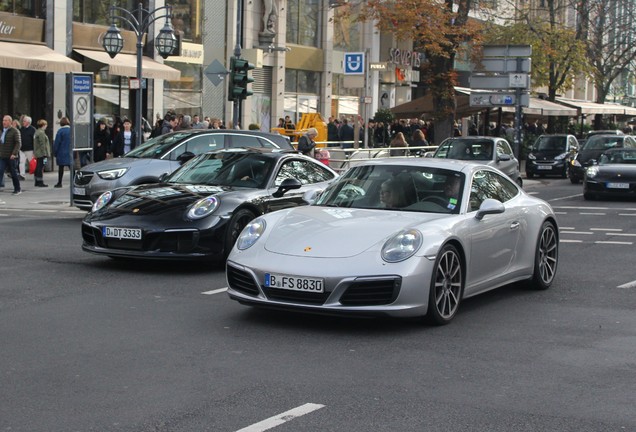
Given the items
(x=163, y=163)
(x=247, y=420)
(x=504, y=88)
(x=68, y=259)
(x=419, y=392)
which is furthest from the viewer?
(x=504, y=88)

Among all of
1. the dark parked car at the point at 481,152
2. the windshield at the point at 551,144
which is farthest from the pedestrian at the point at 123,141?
the windshield at the point at 551,144

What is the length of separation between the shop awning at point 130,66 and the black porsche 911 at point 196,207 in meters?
21.0

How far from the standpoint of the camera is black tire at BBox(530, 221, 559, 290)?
10766mm

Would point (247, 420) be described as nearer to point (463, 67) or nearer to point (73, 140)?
point (73, 140)

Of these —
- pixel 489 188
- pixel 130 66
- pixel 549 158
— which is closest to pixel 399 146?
pixel 549 158

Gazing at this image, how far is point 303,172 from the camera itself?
44.1ft

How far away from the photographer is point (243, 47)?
141 feet

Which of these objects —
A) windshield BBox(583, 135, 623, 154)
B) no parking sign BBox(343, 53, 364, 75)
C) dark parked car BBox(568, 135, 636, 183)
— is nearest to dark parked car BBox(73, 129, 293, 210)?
no parking sign BBox(343, 53, 364, 75)

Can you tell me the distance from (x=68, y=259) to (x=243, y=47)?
31.1 m

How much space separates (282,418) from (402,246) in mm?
2942

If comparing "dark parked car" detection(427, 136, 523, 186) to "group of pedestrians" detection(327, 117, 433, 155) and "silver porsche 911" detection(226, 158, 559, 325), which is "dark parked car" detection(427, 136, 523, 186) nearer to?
"group of pedestrians" detection(327, 117, 433, 155)

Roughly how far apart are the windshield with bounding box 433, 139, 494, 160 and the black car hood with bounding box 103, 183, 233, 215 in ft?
48.4

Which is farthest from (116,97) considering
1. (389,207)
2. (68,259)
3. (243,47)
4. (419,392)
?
(419,392)

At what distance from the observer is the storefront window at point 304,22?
47.0 m
